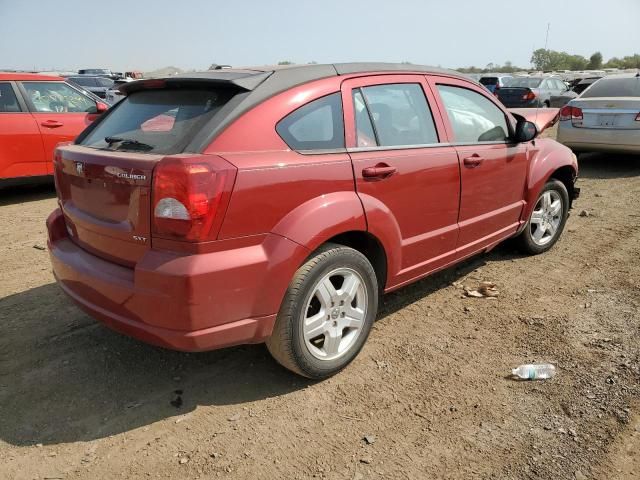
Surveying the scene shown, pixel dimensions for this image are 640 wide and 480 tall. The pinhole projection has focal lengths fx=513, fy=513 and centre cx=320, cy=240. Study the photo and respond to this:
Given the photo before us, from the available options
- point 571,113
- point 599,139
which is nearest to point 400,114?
point 599,139

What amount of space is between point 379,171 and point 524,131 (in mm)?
1786

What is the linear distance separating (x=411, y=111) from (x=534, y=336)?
1687 mm

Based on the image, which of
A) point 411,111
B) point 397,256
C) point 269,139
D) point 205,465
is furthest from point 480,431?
point 411,111

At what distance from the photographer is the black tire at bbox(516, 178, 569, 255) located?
4688 millimetres

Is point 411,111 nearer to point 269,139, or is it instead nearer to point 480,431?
point 269,139

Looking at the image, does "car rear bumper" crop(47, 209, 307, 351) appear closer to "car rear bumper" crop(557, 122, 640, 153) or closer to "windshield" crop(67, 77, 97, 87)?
"car rear bumper" crop(557, 122, 640, 153)

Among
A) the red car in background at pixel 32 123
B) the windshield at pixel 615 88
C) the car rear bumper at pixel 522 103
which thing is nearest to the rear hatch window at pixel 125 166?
the red car in background at pixel 32 123

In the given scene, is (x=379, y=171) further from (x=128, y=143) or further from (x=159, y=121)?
(x=128, y=143)

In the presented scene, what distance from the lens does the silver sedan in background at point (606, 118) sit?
807 cm

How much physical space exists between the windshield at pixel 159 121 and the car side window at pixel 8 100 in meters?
4.69

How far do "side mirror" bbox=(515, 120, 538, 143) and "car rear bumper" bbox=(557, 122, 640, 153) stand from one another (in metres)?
5.06

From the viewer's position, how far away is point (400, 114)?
328cm

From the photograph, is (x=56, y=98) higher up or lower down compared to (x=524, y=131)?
higher up

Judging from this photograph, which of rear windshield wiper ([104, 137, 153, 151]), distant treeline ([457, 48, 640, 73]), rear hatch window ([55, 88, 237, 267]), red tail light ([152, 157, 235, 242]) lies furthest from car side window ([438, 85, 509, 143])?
distant treeline ([457, 48, 640, 73])
